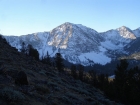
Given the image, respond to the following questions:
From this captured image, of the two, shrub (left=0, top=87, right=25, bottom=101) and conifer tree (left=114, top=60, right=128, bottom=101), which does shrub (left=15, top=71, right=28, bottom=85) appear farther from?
conifer tree (left=114, top=60, right=128, bottom=101)

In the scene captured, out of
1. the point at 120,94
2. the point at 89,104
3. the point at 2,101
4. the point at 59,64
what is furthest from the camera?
the point at 59,64

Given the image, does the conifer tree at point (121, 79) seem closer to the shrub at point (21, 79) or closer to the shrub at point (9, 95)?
the shrub at point (21, 79)

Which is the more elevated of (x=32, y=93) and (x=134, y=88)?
(x=32, y=93)

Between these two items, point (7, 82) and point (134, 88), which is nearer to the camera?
point (7, 82)

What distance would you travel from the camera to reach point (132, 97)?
3981 centimetres

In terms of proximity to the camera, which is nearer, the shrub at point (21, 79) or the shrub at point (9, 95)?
the shrub at point (9, 95)

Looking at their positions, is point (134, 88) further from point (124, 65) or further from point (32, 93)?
point (32, 93)

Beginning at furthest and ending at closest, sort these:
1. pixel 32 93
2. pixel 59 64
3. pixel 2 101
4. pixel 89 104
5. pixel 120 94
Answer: pixel 59 64
pixel 120 94
pixel 89 104
pixel 32 93
pixel 2 101

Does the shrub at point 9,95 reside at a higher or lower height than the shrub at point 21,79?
lower

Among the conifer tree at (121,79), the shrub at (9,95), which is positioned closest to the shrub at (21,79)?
the shrub at (9,95)

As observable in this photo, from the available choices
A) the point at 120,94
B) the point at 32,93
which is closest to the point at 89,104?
the point at 32,93

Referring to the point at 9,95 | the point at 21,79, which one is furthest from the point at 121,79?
the point at 9,95

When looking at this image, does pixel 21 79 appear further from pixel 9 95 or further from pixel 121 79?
pixel 121 79

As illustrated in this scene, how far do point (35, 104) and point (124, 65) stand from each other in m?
32.1
